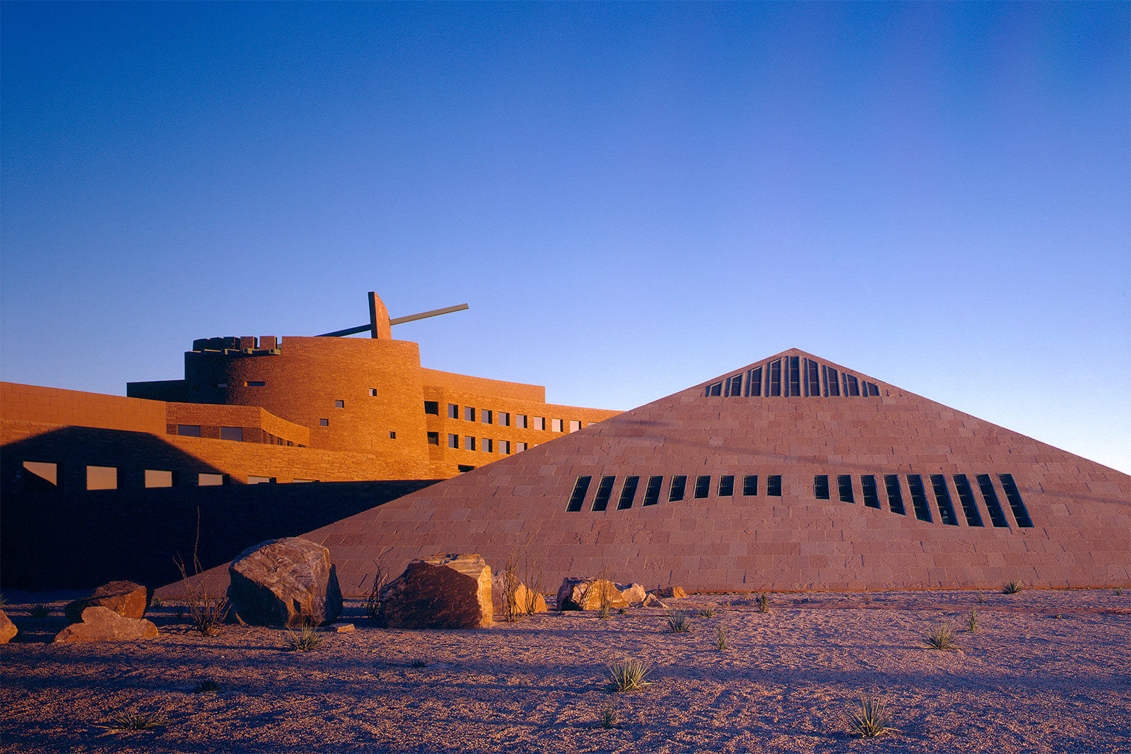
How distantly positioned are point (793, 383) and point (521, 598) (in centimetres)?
1724

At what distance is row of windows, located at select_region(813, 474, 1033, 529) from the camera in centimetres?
2288

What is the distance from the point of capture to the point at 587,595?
1614 centimetres

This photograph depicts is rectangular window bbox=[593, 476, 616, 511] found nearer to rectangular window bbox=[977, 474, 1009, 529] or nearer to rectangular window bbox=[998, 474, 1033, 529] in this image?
rectangular window bbox=[977, 474, 1009, 529]

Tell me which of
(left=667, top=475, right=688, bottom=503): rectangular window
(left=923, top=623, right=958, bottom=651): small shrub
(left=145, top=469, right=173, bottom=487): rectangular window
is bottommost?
(left=923, top=623, right=958, bottom=651): small shrub

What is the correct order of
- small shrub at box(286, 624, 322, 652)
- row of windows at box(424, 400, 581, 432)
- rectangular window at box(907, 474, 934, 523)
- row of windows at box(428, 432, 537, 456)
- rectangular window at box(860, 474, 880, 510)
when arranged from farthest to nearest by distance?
1. row of windows at box(424, 400, 581, 432)
2. row of windows at box(428, 432, 537, 456)
3. rectangular window at box(860, 474, 880, 510)
4. rectangular window at box(907, 474, 934, 523)
5. small shrub at box(286, 624, 322, 652)

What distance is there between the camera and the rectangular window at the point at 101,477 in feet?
110

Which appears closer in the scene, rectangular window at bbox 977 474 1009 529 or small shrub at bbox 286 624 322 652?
small shrub at bbox 286 624 322 652

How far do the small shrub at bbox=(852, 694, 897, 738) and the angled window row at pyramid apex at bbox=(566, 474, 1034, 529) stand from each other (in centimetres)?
1653

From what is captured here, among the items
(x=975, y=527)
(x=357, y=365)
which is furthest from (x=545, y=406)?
(x=975, y=527)

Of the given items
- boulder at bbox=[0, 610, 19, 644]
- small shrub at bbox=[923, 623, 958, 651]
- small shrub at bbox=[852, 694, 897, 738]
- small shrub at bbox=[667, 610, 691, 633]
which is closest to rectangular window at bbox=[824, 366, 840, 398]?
small shrub at bbox=[667, 610, 691, 633]

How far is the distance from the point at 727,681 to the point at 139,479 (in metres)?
31.7

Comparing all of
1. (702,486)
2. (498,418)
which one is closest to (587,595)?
(702,486)

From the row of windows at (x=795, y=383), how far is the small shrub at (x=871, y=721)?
21.8m

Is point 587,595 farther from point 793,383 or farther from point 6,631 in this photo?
point 793,383
